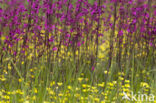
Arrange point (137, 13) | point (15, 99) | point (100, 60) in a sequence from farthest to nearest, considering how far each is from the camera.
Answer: point (100, 60)
point (137, 13)
point (15, 99)

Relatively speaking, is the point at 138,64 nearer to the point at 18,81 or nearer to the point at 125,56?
the point at 125,56

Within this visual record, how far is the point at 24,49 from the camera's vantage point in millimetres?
4590

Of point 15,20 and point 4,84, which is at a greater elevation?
point 15,20

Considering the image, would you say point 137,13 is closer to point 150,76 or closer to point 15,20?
point 150,76

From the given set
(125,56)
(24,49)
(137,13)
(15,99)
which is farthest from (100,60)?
(15,99)

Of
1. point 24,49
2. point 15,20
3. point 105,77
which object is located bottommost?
point 105,77

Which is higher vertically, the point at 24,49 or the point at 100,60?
the point at 24,49

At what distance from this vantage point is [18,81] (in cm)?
440

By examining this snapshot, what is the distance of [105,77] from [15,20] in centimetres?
161

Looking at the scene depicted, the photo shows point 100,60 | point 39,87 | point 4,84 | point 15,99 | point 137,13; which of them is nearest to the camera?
point 15,99

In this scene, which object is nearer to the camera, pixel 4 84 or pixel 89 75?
pixel 4 84

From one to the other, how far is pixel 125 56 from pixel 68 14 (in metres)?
1.19

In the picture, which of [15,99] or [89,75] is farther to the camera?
[89,75]

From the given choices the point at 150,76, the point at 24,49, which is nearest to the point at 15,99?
the point at 24,49
